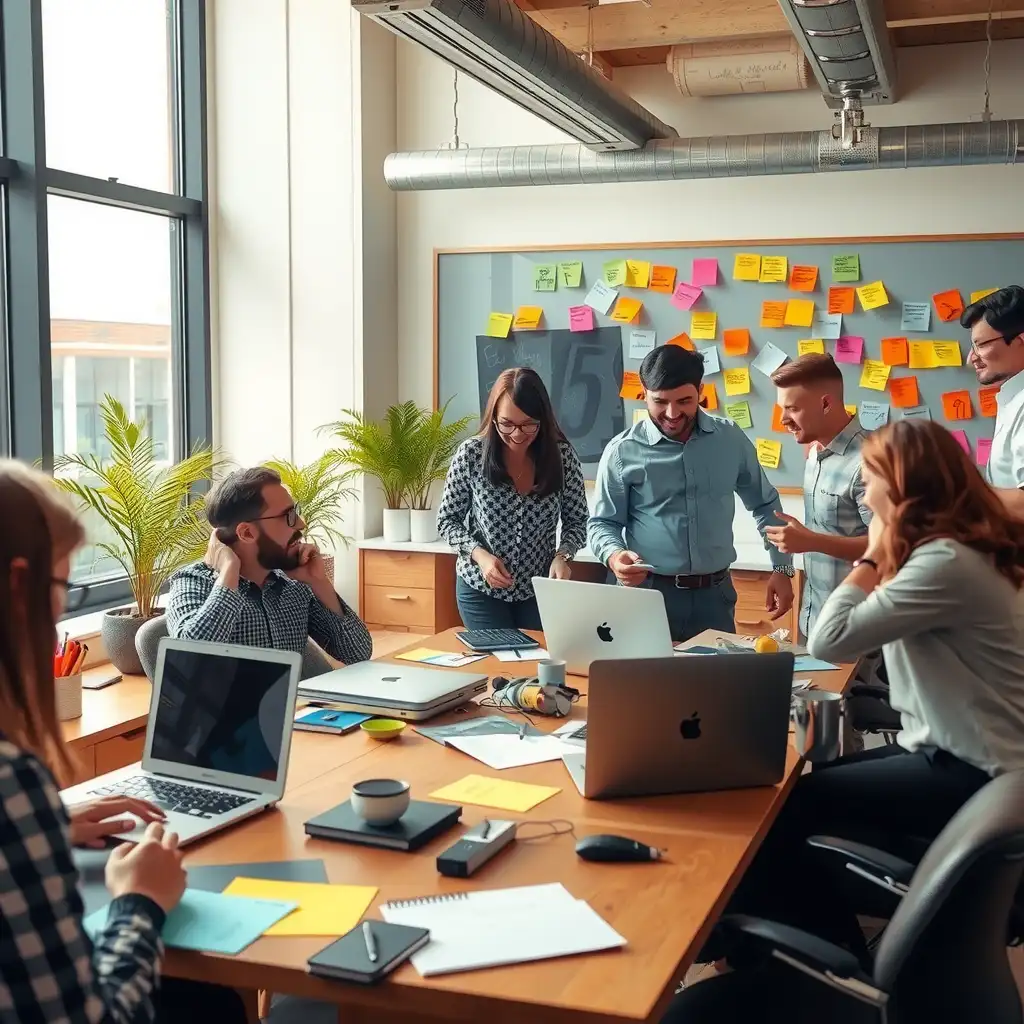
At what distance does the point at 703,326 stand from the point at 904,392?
917 mm

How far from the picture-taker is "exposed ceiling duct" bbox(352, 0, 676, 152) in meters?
3.30

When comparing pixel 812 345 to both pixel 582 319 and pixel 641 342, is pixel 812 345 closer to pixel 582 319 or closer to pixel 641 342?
pixel 641 342

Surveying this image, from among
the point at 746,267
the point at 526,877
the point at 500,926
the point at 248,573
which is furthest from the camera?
the point at 746,267

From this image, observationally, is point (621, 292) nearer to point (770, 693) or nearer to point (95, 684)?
point (95, 684)

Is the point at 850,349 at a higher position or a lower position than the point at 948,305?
lower

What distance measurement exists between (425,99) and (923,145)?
241cm

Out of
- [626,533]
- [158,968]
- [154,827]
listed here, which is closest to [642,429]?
[626,533]

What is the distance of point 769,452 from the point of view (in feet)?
17.9

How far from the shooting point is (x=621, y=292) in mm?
5605

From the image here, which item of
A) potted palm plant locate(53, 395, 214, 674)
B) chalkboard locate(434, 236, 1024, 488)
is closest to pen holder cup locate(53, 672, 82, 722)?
potted palm plant locate(53, 395, 214, 674)

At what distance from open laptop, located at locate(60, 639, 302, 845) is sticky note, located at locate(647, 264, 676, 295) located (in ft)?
12.6

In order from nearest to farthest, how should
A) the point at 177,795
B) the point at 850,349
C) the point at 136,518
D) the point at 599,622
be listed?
the point at 177,795 < the point at 599,622 < the point at 136,518 < the point at 850,349

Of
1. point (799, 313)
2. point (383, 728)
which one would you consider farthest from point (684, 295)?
point (383, 728)

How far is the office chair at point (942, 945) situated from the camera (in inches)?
61.4
